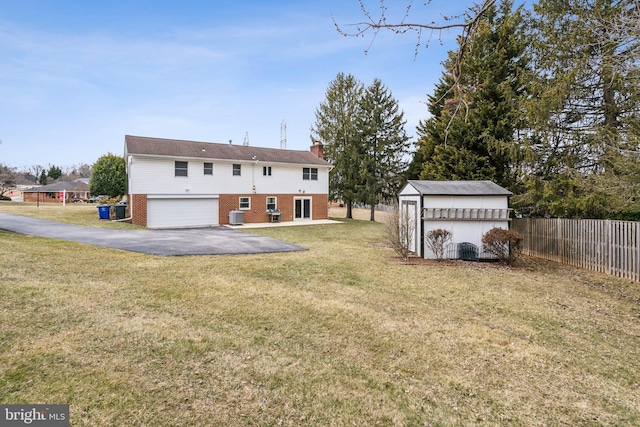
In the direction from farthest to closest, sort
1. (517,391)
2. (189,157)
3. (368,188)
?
1. (368,188)
2. (189,157)
3. (517,391)

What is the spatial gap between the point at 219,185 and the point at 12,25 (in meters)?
12.5

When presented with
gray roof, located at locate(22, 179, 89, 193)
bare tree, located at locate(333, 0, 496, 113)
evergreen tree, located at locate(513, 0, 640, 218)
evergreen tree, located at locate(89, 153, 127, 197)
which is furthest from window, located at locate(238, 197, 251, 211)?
gray roof, located at locate(22, 179, 89, 193)

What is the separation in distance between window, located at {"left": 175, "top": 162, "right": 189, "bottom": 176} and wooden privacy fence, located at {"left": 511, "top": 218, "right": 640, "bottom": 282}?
756 inches

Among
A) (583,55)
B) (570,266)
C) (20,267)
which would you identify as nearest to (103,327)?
(20,267)

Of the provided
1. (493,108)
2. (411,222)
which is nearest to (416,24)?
(411,222)

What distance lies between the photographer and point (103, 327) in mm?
4492

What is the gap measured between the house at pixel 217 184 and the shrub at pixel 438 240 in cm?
1514

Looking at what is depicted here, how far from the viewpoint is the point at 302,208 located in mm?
26578

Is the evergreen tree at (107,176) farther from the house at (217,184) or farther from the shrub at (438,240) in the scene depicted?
the shrub at (438,240)

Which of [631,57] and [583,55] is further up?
[583,55]

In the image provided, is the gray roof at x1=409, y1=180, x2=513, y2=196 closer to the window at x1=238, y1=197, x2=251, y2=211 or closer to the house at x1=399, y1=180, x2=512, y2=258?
the house at x1=399, y1=180, x2=512, y2=258

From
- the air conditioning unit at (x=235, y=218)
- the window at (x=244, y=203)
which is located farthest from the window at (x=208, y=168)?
the air conditioning unit at (x=235, y=218)

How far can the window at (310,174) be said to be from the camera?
26.6m

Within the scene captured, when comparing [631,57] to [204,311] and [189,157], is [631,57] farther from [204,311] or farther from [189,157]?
[189,157]
